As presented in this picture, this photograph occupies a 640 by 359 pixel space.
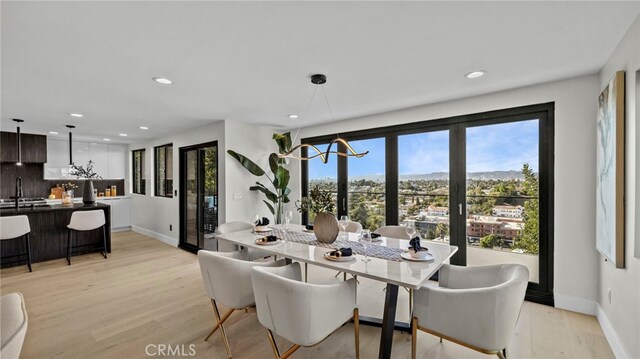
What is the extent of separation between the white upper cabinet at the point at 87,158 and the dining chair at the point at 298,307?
7450 mm

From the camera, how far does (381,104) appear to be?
3.74 meters

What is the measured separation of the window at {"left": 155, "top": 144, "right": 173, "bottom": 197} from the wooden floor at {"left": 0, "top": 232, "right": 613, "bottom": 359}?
7.56 feet

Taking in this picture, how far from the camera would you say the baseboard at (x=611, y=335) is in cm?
206

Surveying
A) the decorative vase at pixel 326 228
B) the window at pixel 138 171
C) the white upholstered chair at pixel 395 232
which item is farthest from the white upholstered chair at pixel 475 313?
the window at pixel 138 171

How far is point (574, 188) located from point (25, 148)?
947cm

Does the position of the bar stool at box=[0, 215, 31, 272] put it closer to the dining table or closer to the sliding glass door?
the sliding glass door

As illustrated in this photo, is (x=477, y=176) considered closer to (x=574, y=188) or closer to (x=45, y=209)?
(x=574, y=188)

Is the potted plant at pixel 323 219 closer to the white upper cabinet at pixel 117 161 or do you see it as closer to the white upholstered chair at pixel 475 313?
the white upholstered chair at pixel 475 313

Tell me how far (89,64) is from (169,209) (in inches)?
161

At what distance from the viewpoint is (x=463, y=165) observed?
356 centimetres

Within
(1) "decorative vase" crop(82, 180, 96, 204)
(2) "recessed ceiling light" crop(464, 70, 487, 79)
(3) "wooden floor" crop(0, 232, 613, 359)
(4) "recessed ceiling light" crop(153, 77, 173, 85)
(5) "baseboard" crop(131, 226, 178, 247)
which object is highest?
(2) "recessed ceiling light" crop(464, 70, 487, 79)

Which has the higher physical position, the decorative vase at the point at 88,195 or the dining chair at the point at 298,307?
the decorative vase at the point at 88,195

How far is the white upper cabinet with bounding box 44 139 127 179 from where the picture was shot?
6479 mm
